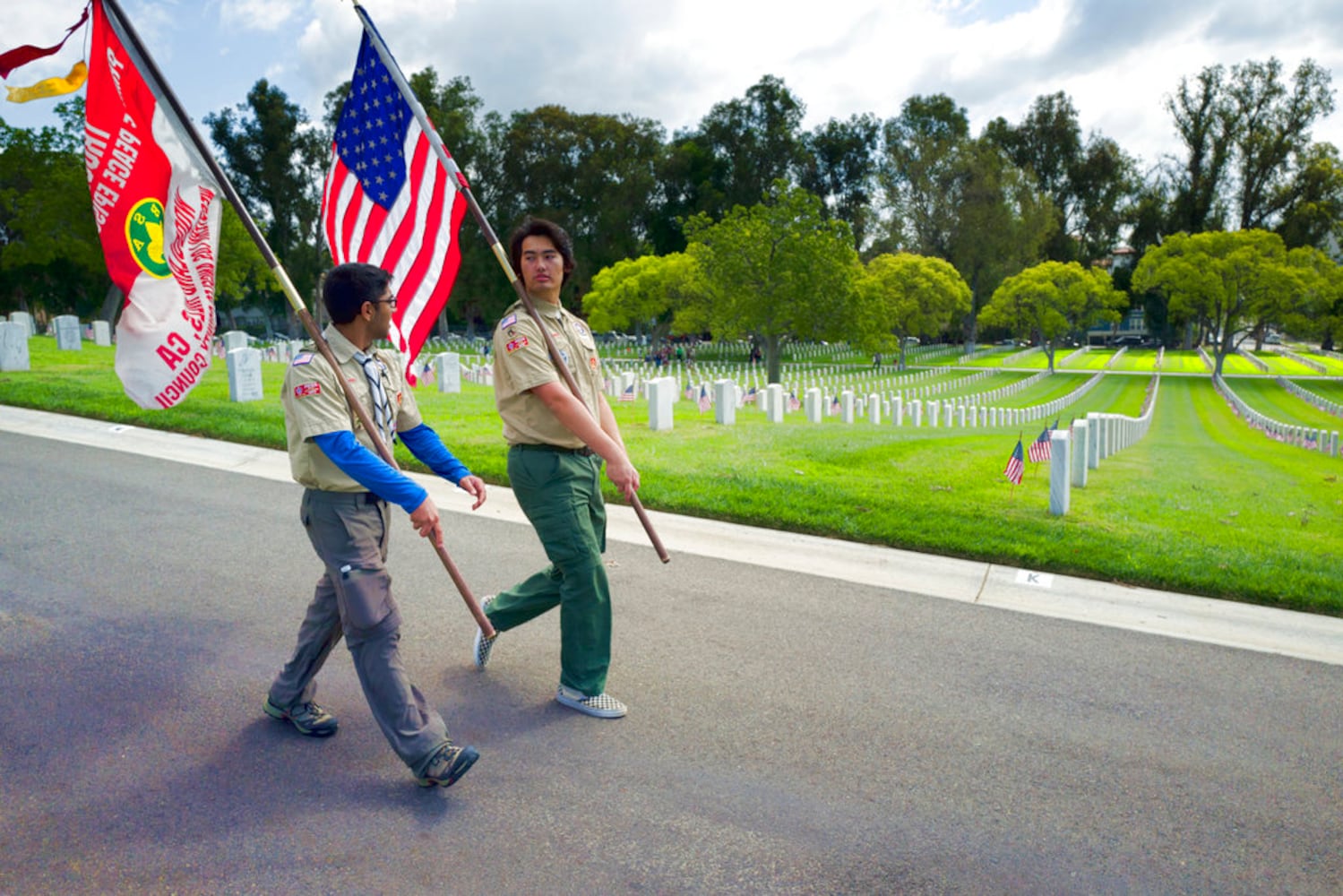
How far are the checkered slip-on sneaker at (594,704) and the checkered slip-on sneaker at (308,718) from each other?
3.09 ft

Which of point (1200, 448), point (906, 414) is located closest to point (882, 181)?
point (906, 414)

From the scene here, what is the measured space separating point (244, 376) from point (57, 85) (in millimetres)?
10323

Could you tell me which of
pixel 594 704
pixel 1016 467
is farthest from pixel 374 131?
pixel 1016 467

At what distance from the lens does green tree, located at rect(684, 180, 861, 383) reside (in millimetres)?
35656

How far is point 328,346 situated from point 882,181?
75004mm

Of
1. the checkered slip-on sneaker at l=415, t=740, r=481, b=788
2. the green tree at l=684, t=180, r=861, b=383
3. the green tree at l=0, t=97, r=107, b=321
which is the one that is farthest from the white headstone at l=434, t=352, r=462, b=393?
the green tree at l=0, t=97, r=107, b=321

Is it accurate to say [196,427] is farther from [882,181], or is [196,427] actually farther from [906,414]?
[882,181]

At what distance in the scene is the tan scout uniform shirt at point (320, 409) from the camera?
3250 millimetres

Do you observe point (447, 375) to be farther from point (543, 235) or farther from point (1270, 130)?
point (1270, 130)

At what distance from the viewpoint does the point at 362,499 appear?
3.40 meters

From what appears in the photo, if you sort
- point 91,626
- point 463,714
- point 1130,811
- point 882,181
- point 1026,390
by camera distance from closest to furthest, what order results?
point 1130,811 < point 463,714 < point 91,626 < point 1026,390 < point 882,181

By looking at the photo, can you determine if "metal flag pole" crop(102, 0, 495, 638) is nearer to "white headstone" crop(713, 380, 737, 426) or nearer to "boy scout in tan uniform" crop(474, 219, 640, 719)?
"boy scout in tan uniform" crop(474, 219, 640, 719)

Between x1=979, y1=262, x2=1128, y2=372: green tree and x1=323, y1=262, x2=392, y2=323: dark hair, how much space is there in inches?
2276

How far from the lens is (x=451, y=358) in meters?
18.8
